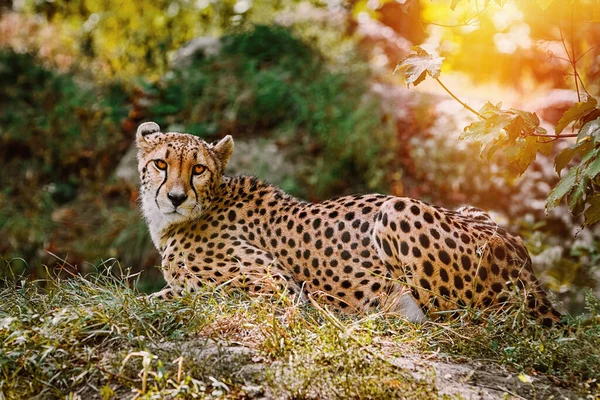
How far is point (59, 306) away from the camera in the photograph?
396 cm

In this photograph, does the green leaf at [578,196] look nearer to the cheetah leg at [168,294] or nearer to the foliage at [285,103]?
the cheetah leg at [168,294]

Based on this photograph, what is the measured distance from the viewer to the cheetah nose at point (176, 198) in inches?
191

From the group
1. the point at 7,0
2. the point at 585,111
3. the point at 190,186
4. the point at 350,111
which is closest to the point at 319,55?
the point at 350,111

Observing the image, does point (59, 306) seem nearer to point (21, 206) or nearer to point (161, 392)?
point (161, 392)

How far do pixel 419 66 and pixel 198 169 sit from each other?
1757 mm

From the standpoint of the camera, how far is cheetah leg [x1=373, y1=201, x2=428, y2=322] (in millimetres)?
4375

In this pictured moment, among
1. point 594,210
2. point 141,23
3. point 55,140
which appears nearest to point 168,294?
point 594,210

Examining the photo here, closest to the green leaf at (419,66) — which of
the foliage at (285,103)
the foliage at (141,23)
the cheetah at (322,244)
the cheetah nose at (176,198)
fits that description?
the cheetah at (322,244)

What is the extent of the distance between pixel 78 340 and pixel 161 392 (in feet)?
2.20

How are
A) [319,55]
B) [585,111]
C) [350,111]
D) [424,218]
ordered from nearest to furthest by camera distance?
[585,111] → [424,218] → [350,111] → [319,55]

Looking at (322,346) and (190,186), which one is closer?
(322,346)

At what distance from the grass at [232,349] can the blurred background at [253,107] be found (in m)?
3.73

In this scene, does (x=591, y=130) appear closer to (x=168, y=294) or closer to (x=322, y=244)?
(x=322, y=244)

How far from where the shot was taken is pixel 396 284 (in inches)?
181
